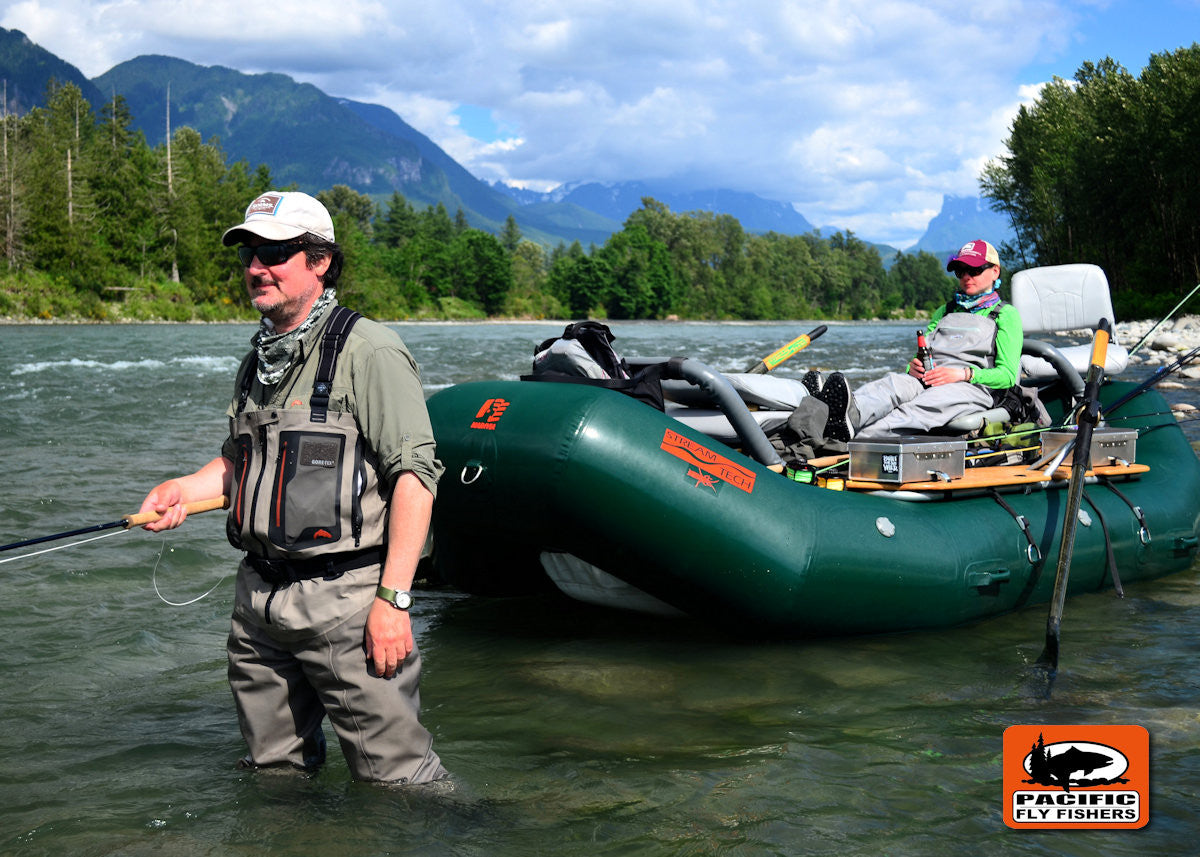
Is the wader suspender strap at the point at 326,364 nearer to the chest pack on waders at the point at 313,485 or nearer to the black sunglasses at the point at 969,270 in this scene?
the chest pack on waders at the point at 313,485

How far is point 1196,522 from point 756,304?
366 ft

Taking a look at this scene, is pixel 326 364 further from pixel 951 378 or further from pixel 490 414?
pixel 951 378

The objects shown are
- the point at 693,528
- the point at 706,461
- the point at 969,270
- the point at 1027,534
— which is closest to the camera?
the point at 693,528

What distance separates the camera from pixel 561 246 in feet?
445

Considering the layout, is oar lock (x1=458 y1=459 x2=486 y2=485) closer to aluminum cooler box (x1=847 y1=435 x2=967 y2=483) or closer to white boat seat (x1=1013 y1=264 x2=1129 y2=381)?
aluminum cooler box (x1=847 y1=435 x2=967 y2=483)

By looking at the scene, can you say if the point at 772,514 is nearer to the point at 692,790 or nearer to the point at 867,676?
the point at 867,676

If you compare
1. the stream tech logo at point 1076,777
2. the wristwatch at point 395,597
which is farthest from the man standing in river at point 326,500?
the stream tech logo at point 1076,777

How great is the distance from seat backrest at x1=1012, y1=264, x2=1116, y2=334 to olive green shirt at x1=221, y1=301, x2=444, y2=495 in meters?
5.25

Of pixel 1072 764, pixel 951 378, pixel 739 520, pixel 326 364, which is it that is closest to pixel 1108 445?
pixel 951 378

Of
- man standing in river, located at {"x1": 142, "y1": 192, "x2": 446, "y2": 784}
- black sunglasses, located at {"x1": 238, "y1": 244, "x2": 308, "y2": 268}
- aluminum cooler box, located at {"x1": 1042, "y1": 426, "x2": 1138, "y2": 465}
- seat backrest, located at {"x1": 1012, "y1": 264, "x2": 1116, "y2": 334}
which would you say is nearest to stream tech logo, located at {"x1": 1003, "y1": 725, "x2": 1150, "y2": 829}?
man standing in river, located at {"x1": 142, "y1": 192, "x2": 446, "y2": 784}

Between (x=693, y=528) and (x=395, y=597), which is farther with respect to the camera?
(x=693, y=528)

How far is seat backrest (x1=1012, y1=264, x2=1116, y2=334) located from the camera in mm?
6836

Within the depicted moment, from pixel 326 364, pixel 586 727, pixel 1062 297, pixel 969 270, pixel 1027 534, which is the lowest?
pixel 586 727

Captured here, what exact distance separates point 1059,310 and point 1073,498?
8.11 feet
